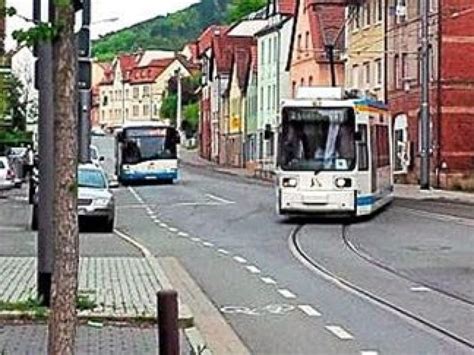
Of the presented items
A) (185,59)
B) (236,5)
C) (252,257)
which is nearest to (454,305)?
(252,257)

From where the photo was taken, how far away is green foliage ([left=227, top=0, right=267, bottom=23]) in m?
137

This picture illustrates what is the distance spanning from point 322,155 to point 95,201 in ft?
18.6

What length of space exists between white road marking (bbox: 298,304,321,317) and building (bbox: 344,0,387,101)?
57.3 m

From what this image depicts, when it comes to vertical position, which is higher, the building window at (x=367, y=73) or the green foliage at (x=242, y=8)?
the green foliage at (x=242, y=8)

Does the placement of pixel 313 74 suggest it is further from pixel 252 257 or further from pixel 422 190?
pixel 252 257

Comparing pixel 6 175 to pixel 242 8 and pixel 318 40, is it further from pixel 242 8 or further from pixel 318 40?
pixel 242 8

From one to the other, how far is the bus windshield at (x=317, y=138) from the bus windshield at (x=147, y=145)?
111ft

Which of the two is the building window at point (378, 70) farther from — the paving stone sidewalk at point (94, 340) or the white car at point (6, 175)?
the paving stone sidewalk at point (94, 340)

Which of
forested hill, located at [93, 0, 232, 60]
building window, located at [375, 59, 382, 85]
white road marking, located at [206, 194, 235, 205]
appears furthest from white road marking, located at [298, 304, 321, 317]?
forested hill, located at [93, 0, 232, 60]

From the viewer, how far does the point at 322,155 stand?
35.5m

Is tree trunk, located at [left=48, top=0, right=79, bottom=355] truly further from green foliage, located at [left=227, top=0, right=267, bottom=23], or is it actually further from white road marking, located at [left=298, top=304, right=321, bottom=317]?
green foliage, located at [left=227, top=0, right=267, bottom=23]

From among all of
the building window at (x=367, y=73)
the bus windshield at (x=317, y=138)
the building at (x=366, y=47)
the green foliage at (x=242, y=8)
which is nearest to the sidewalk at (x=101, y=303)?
the bus windshield at (x=317, y=138)

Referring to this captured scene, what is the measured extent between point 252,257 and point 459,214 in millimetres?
16327

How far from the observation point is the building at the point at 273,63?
103625 mm
